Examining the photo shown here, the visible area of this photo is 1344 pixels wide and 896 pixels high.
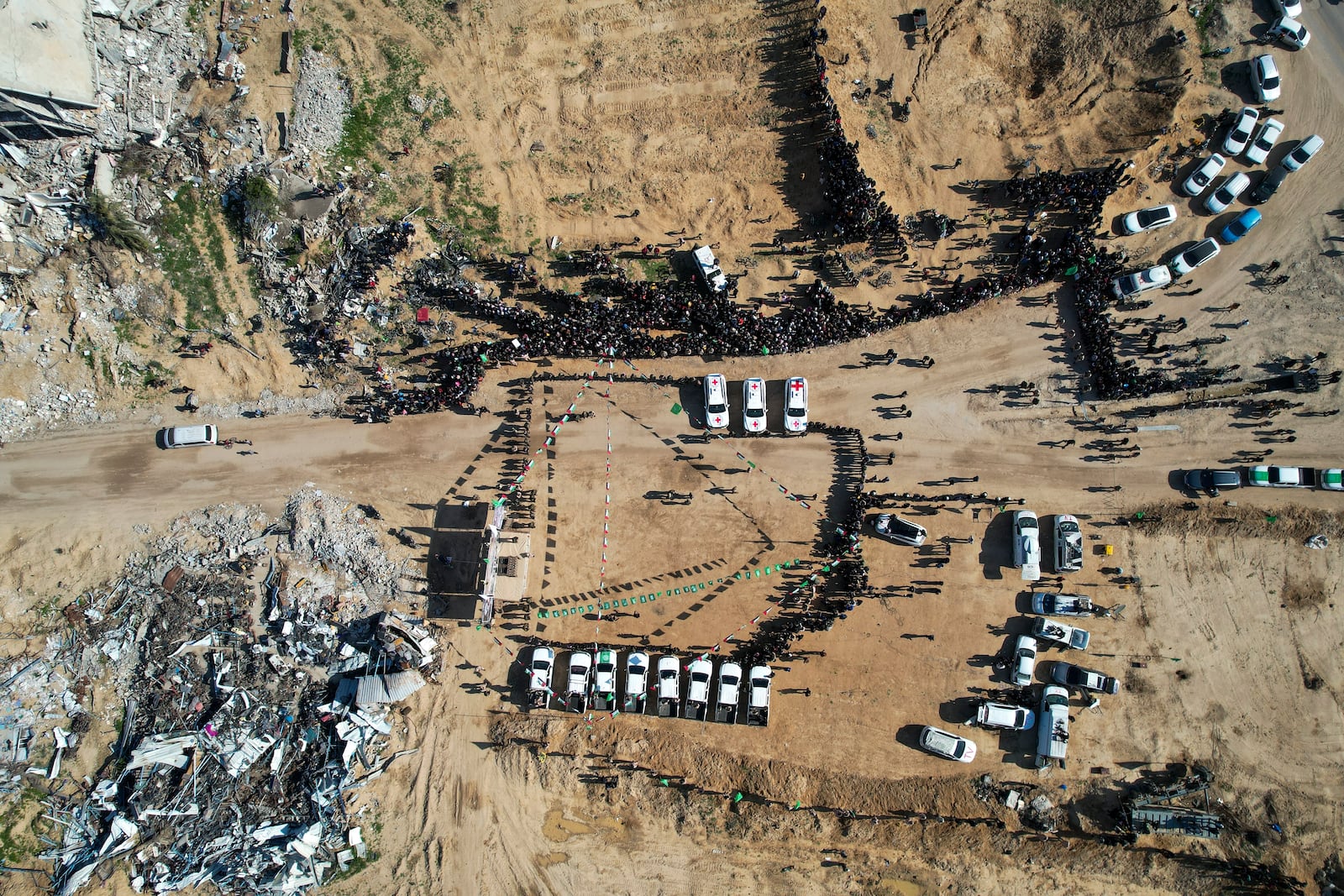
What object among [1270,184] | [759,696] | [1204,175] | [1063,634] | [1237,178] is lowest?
[759,696]

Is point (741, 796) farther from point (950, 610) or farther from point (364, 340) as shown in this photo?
point (364, 340)

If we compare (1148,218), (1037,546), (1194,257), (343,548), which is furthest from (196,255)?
(1194,257)

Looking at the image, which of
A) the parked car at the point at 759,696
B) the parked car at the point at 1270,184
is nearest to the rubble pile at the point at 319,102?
the parked car at the point at 759,696

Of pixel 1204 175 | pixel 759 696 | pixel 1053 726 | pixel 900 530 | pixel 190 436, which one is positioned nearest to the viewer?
pixel 1053 726

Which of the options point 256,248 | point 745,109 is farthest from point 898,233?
point 256,248

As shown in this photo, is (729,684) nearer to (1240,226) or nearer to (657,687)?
(657,687)

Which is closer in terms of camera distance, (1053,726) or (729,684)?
(1053,726)

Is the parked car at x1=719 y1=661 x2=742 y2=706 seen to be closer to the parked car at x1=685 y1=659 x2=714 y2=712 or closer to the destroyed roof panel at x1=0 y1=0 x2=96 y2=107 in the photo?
the parked car at x1=685 y1=659 x2=714 y2=712
